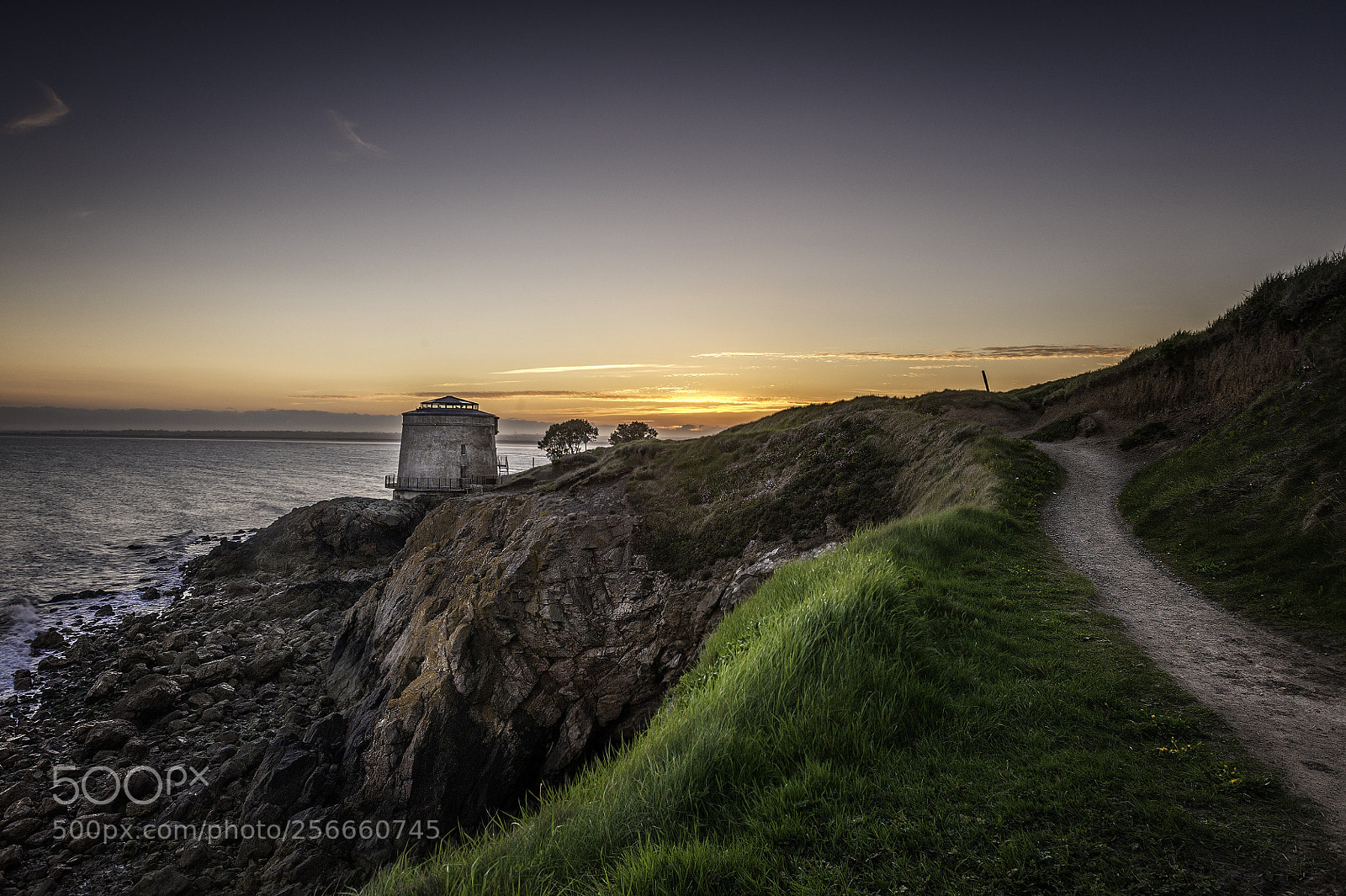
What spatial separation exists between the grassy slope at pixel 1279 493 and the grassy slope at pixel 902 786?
13.7 ft

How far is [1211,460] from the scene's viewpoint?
14766 mm

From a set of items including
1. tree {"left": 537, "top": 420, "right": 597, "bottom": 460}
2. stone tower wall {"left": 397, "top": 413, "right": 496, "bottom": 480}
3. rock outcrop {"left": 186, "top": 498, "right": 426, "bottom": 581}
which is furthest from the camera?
tree {"left": 537, "top": 420, "right": 597, "bottom": 460}

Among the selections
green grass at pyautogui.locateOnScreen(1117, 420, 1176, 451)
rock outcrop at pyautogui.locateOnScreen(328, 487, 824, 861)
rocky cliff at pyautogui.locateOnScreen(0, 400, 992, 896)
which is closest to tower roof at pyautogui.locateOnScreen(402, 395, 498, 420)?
rocky cliff at pyautogui.locateOnScreen(0, 400, 992, 896)

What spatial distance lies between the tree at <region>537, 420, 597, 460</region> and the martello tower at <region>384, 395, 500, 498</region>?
20.7 meters

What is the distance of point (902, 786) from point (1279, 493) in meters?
12.3

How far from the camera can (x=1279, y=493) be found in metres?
11.1

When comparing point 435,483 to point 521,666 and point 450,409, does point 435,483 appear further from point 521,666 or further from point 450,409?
point 521,666

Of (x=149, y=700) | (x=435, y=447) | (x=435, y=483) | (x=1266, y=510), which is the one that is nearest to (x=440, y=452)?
(x=435, y=447)

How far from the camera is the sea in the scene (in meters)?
31.1

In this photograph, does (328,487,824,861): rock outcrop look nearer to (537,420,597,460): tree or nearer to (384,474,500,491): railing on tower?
(384,474,500,491): railing on tower

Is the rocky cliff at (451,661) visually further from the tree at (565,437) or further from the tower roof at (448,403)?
the tree at (565,437)

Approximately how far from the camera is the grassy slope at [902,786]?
3408mm

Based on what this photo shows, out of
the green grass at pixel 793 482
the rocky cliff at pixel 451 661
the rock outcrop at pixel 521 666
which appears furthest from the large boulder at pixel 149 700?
the green grass at pixel 793 482

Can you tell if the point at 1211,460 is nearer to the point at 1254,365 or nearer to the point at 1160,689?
the point at 1254,365
